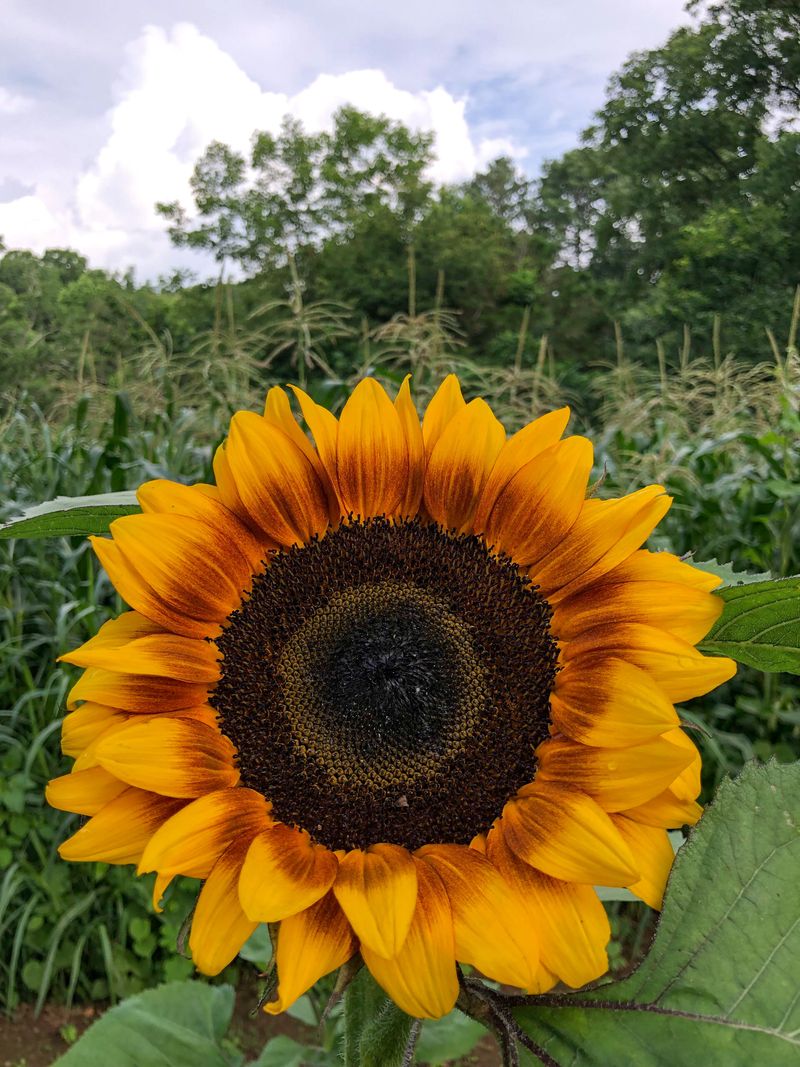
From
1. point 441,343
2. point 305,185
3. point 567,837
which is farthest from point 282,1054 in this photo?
point 305,185

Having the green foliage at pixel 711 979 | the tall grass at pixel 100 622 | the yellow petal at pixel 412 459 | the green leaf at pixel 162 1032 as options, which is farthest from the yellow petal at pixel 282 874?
the tall grass at pixel 100 622

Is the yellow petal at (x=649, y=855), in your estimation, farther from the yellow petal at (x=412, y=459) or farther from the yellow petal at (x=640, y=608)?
the yellow petal at (x=412, y=459)

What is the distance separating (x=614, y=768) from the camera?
0.47 meters

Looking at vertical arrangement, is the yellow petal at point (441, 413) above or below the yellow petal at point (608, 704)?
above

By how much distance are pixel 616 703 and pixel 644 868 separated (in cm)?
9

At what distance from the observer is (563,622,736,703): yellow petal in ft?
1.52

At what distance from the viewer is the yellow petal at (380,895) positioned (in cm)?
42

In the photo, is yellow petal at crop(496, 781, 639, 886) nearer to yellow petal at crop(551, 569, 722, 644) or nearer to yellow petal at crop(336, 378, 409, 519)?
yellow petal at crop(551, 569, 722, 644)

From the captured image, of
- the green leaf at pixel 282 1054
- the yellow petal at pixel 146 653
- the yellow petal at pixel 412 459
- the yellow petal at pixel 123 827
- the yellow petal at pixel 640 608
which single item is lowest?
the green leaf at pixel 282 1054

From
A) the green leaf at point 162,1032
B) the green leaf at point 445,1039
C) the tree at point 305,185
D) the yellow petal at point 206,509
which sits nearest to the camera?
the yellow petal at point 206,509

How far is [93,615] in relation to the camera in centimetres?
286

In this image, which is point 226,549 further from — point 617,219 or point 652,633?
point 617,219

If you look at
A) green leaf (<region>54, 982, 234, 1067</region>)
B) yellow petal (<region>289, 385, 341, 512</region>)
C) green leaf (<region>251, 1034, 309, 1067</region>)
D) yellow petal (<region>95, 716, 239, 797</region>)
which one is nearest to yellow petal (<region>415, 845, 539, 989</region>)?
yellow petal (<region>95, 716, 239, 797</region>)

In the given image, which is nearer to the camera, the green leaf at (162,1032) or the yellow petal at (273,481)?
→ the yellow petal at (273,481)
